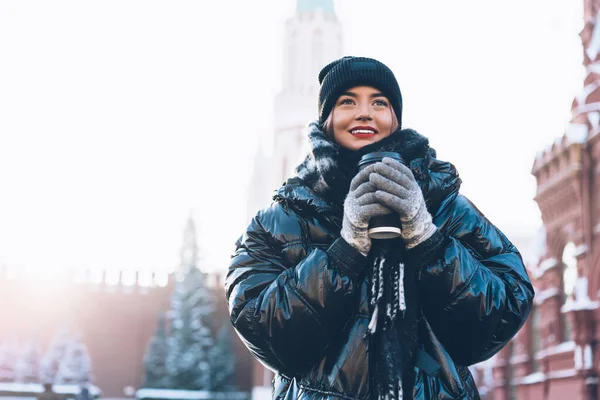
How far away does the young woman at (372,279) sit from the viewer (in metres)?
2.21

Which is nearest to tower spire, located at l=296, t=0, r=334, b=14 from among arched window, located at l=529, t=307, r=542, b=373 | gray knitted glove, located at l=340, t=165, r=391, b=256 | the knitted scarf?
arched window, located at l=529, t=307, r=542, b=373

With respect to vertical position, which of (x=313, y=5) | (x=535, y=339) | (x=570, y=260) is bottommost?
(x=535, y=339)

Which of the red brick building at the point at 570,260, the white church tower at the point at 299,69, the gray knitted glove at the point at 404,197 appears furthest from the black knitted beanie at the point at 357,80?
the white church tower at the point at 299,69

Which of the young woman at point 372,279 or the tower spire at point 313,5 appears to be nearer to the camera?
the young woman at point 372,279

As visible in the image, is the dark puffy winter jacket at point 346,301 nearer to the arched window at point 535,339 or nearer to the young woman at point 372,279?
the young woman at point 372,279

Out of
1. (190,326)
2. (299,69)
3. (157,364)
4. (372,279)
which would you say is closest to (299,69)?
(299,69)

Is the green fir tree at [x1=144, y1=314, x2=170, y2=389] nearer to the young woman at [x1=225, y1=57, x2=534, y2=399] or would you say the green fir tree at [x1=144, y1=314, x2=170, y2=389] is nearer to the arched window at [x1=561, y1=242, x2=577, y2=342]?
the arched window at [x1=561, y1=242, x2=577, y2=342]

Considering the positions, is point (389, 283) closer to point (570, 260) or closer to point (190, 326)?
point (570, 260)

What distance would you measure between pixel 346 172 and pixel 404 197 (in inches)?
12.7

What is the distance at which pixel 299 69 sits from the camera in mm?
66188

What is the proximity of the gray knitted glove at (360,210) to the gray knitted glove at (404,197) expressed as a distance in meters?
0.02

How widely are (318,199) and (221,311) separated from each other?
47.0m

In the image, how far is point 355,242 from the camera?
2.22m

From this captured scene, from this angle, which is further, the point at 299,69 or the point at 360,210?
the point at 299,69
